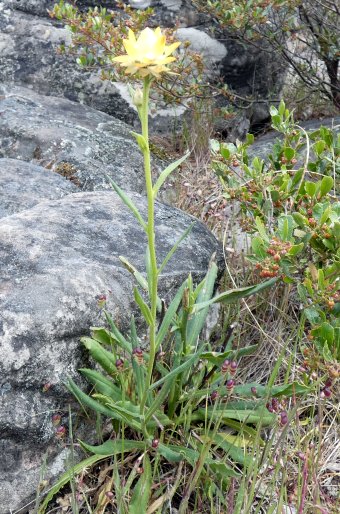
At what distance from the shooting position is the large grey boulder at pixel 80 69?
4234mm

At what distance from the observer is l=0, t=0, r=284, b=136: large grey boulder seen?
4.23 m

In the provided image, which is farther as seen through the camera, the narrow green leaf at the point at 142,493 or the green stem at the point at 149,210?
the narrow green leaf at the point at 142,493

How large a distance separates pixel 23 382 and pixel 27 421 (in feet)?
0.35

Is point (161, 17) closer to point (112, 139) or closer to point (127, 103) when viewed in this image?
point (127, 103)

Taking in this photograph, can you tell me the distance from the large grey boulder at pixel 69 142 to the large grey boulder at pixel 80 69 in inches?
12.5

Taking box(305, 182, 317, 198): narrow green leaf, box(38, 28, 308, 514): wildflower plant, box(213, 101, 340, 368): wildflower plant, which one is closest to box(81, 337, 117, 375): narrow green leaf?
box(38, 28, 308, 514): wildflower plant

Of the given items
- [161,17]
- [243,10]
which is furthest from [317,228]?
[161,17]

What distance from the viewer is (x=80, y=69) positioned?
420cm

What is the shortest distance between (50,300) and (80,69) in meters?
2.68

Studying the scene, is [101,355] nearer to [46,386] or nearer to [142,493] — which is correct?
[46,386]

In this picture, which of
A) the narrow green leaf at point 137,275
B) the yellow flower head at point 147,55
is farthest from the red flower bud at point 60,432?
the yellow flower head at point 147,55

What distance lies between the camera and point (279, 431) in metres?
1.87

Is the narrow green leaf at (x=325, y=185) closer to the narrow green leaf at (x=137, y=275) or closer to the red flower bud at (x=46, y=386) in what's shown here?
the narrow green leaf at (x=137, y=275)

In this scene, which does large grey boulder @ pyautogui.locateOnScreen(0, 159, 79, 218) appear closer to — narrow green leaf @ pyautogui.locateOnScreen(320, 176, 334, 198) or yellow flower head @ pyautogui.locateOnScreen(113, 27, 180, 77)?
narrow green leaf @ pyautogui.locateOnScreen(320, 176, 334, 198)
